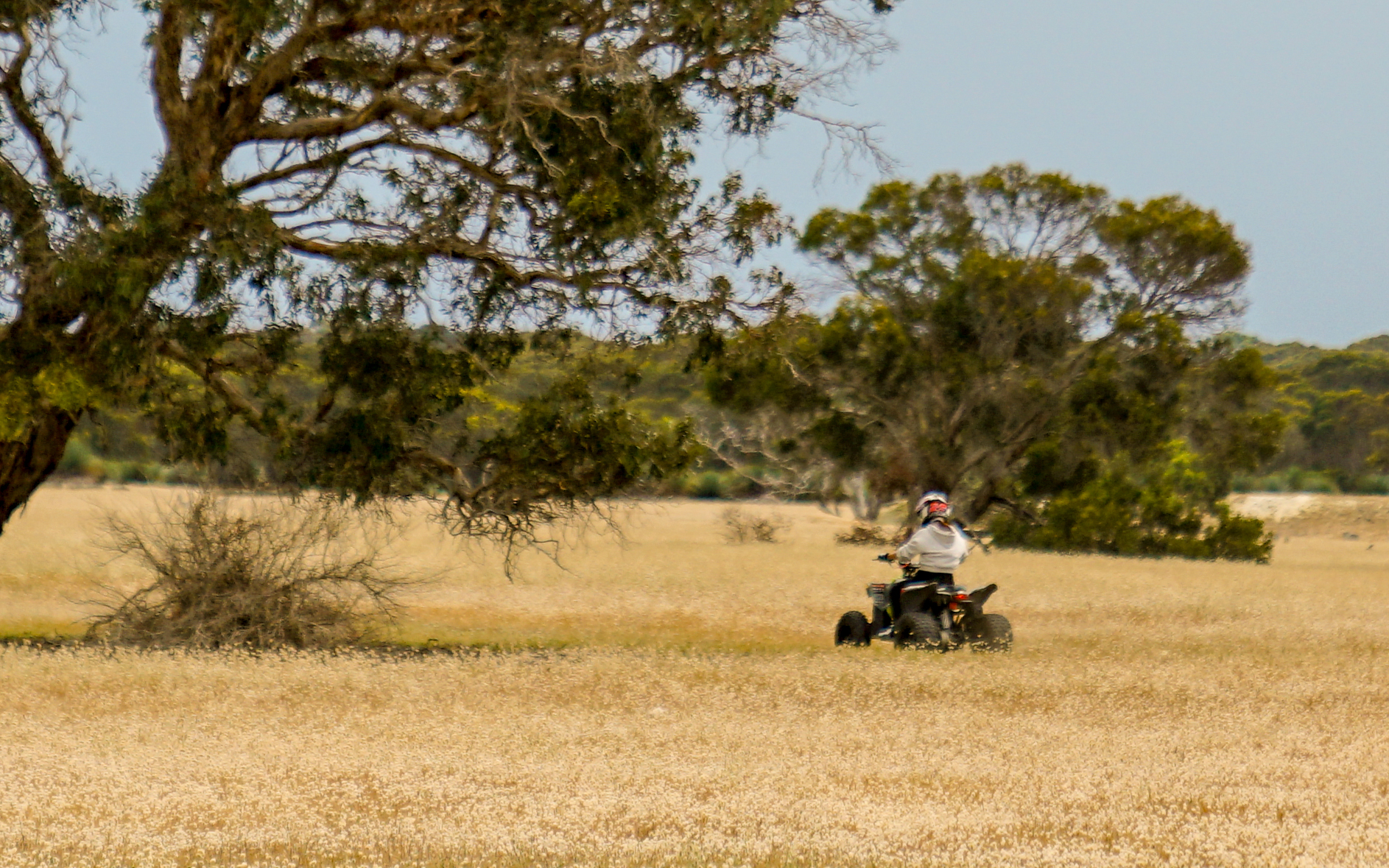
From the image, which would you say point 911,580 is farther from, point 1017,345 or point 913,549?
point 1017,345

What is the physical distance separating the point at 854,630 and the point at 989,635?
1.52 meters

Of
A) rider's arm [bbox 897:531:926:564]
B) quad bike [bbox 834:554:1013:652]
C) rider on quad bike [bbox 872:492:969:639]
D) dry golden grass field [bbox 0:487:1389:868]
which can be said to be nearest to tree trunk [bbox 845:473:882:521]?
dry golden grass field [bbox 0:487:1389:868]

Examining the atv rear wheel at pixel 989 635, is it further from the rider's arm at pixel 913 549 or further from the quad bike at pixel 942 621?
the rider's arm at pixel 913 549

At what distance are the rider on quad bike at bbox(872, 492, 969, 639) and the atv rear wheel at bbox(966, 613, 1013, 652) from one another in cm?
28

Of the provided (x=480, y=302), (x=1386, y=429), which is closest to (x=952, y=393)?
(x=480, y=302)

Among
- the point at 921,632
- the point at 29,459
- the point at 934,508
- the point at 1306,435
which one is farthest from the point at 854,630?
the point at 1306,435

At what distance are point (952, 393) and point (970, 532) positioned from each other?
4.13m

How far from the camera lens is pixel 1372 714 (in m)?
10.6

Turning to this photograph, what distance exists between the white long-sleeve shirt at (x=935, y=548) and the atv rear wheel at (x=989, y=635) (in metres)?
0.70

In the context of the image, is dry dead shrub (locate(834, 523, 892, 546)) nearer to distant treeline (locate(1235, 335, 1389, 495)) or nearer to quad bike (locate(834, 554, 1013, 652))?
→ quad bike (locate(834, 554, 1013, 652))

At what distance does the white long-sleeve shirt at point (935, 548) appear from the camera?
44.7 feet

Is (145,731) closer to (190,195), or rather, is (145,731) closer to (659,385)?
(190,195)

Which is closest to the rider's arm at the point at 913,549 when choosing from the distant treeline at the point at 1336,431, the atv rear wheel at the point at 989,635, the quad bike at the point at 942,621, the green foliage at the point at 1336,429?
the quad bike at the point at 942,621

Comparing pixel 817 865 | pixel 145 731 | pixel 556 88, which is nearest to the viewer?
pixel 817 865
